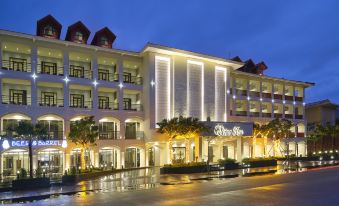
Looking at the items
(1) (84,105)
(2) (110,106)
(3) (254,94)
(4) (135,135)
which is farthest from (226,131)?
(3) (254,94)

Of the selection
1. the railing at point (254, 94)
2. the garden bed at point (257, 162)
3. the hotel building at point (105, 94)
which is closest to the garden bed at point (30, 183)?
the hotel building at point (105, 94)

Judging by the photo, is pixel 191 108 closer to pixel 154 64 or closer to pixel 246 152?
pixel 154 64

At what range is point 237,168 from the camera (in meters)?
42.3

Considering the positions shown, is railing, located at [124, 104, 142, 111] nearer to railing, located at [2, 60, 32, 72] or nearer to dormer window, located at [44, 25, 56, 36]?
dormer window, located at [44, 25, 56, 36]

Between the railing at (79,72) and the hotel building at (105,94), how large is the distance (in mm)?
124

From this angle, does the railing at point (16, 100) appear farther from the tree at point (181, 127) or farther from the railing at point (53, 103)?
the tree at point (181, 127)

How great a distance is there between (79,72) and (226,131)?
19.6 meters

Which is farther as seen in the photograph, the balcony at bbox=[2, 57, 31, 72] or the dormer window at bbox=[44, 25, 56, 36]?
the dormer window at bbox=[44, 25, 56, 36]

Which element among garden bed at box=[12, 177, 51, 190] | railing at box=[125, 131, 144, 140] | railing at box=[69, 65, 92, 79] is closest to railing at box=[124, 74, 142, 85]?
railing at box=[69, 65, 92, 79]

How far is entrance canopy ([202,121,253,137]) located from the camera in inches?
1742

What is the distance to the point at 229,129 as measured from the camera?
45719 mm

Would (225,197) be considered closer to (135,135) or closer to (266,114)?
(135,135)

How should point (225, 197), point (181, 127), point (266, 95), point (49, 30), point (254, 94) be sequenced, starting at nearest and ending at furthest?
point (225, 197) → point (181, 127) → point (49, 30) → point (254, 94) → point (266, 95)

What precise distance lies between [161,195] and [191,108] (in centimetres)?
2831
